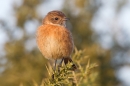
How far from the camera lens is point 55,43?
5.56 metres

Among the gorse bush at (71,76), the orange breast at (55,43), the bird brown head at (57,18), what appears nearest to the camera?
the gorse bush at (71,76)

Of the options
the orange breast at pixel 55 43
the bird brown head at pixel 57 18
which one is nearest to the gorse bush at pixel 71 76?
the orange breast at pixel 55 43

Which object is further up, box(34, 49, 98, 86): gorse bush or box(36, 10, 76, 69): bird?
box(34, 49, 98, 86): gorse bush

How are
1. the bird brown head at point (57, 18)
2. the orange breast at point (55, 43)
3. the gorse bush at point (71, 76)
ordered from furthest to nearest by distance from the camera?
the bird brown head at point (57, 18) → the orange breast at point (55, 43) → the gorse bush at point (71, 76)

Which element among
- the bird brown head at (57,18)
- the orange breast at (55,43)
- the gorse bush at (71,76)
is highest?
the gorse bush at (71,76)

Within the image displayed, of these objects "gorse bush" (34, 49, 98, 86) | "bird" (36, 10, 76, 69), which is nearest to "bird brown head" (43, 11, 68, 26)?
"bird" (36, 10, 76, 69)

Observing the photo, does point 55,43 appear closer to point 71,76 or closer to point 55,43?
point 55,43

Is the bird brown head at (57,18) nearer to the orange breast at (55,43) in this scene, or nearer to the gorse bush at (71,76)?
the orange breast at (55,43)

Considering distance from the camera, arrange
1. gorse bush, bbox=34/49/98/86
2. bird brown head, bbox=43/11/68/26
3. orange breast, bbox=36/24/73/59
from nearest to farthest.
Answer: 1. gorse bush, bbox=34/49/98/86
2. orange breast, bbox=36/24/73/59
3. bird brown head, bbox=43/11/68/26

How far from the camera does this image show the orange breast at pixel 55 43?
18.0 ft

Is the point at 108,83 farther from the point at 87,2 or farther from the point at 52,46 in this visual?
the point at 52,46

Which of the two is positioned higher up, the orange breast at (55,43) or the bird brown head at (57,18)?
the bird brown head at (57,18)

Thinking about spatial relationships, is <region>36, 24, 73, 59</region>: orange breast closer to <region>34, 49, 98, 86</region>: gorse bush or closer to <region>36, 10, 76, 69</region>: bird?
<region>36, 10, 76, 69</region>: bird

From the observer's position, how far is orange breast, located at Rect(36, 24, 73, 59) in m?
5.50
